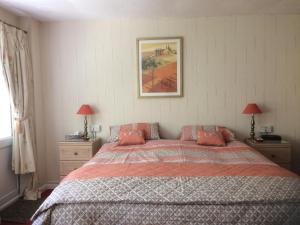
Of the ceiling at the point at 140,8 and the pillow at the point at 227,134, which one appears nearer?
the ceiling at the point at 140,8

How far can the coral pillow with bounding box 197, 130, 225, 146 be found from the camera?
3.07m

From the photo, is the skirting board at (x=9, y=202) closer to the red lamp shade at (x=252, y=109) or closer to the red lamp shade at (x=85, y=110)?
the red lamp shade at (x=85, y=110)

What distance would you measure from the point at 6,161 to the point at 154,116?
A: 2136mm

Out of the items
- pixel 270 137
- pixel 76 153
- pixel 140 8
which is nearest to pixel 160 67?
pixel 140 8

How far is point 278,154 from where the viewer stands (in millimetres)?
3225

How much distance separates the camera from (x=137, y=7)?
3070 mm

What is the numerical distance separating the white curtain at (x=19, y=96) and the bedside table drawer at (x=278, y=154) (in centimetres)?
326

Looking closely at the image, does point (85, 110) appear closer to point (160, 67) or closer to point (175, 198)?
point (160, 67)

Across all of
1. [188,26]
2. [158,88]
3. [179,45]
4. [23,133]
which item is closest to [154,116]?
[158,88]

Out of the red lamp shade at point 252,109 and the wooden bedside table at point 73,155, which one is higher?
the red lamp shade at point 252,109

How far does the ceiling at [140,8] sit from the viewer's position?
9.53 ft

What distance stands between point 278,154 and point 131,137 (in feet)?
6.75

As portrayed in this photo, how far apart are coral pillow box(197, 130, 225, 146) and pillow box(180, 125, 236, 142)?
0.15 meters

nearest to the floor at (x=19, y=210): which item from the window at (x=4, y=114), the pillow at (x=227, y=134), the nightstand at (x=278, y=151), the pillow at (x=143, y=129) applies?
the window at (x=4, y=114)
